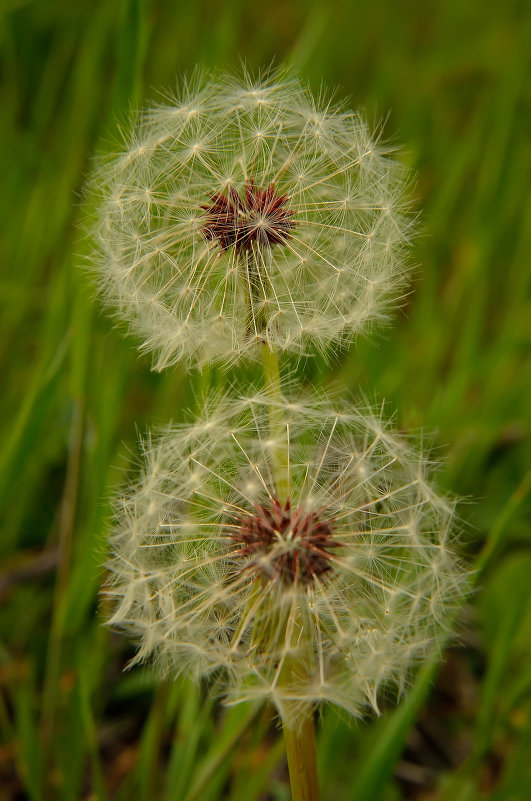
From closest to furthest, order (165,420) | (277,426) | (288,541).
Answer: (288,541), (277,426), (165,420)

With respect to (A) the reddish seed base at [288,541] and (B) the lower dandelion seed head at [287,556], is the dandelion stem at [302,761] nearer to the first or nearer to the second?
(B) the lower dandelion seed head at [287,556]

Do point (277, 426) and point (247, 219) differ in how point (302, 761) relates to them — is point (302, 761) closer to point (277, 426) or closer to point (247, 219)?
point (277, 426)

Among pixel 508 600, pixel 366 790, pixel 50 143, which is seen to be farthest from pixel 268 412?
pixel 50 143

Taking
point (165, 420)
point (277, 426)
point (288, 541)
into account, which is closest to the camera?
point (288, 541)

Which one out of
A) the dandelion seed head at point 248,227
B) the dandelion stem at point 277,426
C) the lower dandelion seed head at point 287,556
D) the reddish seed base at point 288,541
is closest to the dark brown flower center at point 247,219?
the dandelion seed head at point 248,227

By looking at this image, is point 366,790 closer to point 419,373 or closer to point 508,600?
point 508,600

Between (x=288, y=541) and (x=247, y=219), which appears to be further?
(x=247, y=219)

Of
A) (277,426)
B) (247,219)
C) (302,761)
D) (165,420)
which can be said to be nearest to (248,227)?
(247,219)
